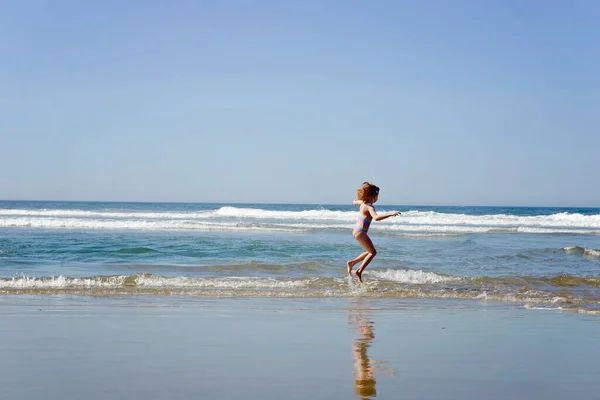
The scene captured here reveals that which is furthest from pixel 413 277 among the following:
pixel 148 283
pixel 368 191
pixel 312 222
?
pixel 312 222

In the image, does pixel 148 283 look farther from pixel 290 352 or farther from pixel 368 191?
pixel 290 352

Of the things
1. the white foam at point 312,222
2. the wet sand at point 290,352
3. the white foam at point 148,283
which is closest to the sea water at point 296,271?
the white foam at point 148,283

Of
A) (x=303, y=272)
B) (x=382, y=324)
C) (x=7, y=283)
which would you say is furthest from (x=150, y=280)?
(x=382, y=324)

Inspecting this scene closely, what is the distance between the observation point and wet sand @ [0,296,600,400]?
453cm

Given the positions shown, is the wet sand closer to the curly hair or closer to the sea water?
the sea water

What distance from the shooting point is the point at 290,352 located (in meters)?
5.80

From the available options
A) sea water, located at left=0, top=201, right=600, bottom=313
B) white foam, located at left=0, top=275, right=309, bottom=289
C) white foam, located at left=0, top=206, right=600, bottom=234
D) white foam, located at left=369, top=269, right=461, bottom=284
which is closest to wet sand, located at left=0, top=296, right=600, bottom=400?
sea water, located at left=0, top=201, right=600, bottom=313

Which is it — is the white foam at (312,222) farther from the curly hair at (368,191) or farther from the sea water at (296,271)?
the curly hair at (368,191)

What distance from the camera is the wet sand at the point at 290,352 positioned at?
4.53 m

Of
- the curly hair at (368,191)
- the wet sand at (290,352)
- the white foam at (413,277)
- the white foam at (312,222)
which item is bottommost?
the white foam at (413,277)

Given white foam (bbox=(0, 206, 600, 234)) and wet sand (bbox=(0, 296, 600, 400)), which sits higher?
white foam (bbox=(0, 206, 600, 234))

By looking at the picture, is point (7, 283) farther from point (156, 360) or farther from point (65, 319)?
point (156, 360)

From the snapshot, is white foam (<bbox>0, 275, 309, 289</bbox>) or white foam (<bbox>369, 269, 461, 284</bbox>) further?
white foam (<bbox>369, 269, 461, 284</bbox>)

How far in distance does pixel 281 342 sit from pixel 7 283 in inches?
286
